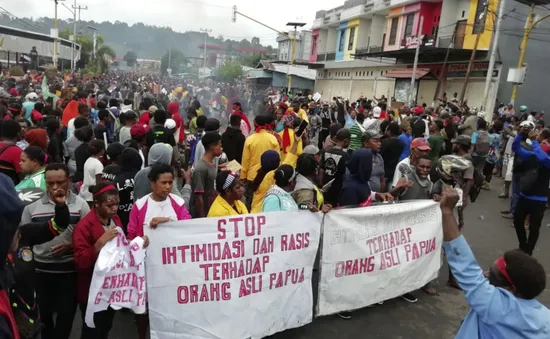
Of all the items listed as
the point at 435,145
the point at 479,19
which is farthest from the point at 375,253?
the point at 479,19

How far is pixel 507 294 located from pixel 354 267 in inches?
87.4

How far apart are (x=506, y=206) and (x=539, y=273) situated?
8.57m

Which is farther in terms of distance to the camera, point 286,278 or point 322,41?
point 322,41

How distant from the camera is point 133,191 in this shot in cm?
423

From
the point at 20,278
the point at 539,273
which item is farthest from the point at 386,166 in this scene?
the point at 20,278

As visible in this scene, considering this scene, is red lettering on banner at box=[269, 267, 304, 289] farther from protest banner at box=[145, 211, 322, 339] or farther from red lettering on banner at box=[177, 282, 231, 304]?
red lettering on banner at box=[177, 282, 231, 304]

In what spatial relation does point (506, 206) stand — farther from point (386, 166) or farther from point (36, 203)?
point (36, 203)

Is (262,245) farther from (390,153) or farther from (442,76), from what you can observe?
(442,76)

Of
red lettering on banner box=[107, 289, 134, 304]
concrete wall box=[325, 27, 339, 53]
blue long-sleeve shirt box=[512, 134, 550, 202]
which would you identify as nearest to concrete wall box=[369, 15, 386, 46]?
concrete wall box=[325, 27, 339, 53]

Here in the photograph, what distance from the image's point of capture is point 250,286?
3711mm

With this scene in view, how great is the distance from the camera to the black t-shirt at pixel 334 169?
5387 millimetres

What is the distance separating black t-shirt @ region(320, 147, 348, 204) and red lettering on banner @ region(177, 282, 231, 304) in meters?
2.26

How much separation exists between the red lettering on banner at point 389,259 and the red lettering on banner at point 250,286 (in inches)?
57.1

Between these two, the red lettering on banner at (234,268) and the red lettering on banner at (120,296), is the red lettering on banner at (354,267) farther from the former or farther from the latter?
the red lettering on banner at (120,296)
